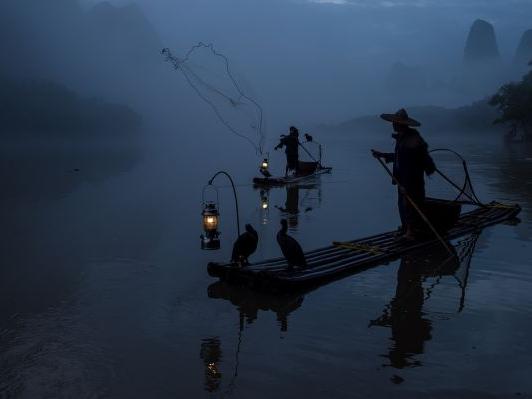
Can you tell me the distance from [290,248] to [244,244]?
642 millimetres

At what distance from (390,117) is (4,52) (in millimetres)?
142337

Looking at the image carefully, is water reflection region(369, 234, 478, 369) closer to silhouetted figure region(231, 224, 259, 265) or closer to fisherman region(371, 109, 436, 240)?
fisherman region(371, 109, 436, 240)

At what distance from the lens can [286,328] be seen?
611cm

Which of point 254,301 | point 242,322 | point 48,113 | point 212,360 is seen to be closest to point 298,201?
point 254,301

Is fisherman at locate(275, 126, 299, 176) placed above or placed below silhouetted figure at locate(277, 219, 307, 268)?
above

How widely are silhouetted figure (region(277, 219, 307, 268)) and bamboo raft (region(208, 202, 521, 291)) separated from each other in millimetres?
117

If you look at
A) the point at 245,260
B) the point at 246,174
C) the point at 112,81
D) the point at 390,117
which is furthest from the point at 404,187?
the point at 112,81

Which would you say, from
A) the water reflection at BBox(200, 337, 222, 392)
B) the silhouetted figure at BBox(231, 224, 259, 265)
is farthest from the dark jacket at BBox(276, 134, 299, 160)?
the water reflection at BBox(200, 337, 222, 392)

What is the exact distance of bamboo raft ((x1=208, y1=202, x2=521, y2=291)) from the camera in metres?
7.14

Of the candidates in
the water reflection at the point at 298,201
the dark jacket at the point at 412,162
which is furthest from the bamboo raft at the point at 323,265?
the water reflection at the point at 298,201

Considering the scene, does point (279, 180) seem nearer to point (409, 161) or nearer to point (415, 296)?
point (409, 161)

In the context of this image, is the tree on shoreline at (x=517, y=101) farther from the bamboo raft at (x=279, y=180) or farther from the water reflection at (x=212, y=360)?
the water reflection at (x=212, y=360)

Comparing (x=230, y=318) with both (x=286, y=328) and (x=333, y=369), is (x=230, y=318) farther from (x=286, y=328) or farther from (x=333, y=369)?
(x=333, y=369)

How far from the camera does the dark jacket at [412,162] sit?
9523 mm
